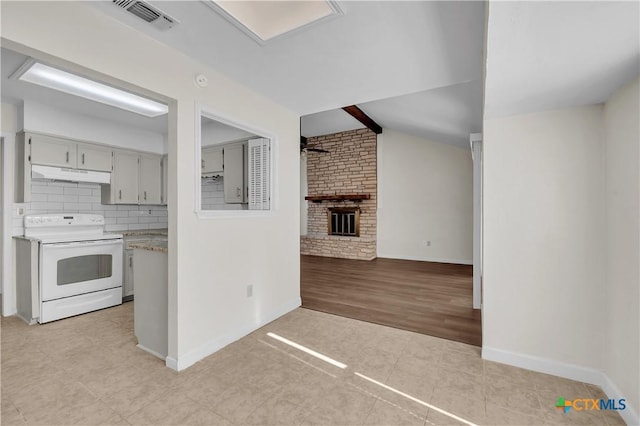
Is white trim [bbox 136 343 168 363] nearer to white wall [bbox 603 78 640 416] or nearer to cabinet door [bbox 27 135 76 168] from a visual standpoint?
cabinet door [bbox 27 135 76 168]

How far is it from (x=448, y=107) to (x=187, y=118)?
316 cm

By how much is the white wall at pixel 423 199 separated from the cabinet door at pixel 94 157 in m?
5.35

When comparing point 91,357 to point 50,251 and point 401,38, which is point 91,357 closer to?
point 50,251

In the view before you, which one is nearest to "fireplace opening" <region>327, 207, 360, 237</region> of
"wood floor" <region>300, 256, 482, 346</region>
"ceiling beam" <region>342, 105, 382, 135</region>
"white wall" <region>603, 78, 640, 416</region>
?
"wood floor" <region>300, 256, 482, 346</region>

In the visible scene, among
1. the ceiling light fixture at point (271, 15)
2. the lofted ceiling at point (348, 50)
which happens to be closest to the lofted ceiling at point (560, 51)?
the lofted ceiling at point (348, 50)

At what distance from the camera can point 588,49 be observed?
125 cm

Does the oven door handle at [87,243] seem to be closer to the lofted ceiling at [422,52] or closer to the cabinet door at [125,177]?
the cabinet door at [125,177]

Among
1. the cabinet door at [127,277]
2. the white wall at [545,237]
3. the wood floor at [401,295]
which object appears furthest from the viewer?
the cabinet door at [127,277]

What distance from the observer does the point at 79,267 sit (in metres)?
3.16

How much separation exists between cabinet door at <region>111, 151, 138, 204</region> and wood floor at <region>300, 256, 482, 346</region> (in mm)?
2794

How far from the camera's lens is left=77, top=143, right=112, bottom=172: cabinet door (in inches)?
137

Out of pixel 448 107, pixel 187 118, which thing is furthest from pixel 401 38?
pixel 448 107

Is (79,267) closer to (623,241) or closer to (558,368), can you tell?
(558,368)

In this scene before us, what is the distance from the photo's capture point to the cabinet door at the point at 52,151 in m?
3.12
